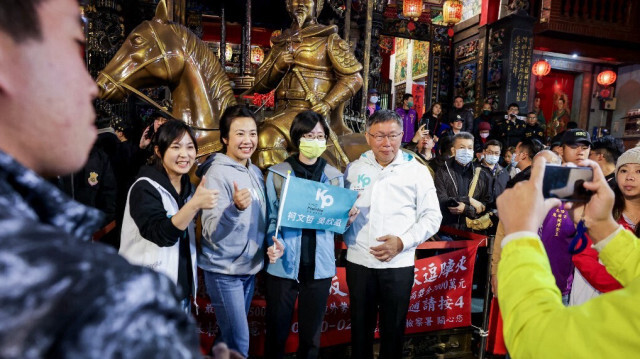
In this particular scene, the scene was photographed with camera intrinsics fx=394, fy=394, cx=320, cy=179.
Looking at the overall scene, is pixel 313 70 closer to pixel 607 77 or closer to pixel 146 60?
pixel 146 60

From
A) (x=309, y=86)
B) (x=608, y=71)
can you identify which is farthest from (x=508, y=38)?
(x=309, y=86)

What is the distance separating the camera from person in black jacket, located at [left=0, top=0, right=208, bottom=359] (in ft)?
1.34

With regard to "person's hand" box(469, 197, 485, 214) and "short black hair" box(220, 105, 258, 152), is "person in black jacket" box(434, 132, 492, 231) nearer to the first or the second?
"person's hand" box(469, 197, 485, 214)

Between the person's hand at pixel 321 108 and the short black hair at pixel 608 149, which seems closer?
the short black hair at pixel 608 149

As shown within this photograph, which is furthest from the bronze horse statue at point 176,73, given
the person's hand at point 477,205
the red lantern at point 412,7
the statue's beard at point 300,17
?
the red lantern at point 412,7

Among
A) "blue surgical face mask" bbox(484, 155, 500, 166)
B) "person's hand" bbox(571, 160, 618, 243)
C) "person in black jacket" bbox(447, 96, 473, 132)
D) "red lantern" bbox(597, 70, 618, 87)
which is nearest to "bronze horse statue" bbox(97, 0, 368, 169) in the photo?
"person's hand" bbox(571, 160, 618, 243)

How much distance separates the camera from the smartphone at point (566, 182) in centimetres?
113

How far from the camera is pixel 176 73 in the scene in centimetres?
414

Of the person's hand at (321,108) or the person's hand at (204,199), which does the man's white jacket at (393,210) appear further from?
the person's hand at (321,108)

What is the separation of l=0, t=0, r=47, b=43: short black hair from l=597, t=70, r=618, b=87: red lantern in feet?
57.1

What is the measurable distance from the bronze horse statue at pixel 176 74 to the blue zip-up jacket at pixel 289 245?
1558 millimetres

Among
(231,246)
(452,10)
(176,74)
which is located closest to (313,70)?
(176,74)

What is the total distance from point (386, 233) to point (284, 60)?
9.39 feet

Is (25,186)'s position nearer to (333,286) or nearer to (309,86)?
(333,286)
